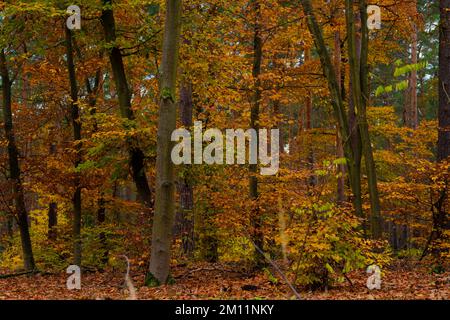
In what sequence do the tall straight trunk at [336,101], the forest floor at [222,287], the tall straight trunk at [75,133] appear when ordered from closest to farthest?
the forest floor at [222,287], the tall straight trunk at [336,101], the tall straight trunk at [75,133]

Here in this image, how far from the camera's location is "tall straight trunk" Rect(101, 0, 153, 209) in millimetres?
11805

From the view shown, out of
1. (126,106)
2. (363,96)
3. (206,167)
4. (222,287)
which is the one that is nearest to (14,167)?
(126,106)

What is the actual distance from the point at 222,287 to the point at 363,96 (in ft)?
20.4

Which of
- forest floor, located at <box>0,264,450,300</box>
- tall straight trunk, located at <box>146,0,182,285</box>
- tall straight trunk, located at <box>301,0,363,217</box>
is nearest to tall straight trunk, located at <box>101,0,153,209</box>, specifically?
forest floor, located at <box>0,264,450,300</box>

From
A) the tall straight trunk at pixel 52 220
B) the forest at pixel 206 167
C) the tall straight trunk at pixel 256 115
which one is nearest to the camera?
the forest at pixel 206 167

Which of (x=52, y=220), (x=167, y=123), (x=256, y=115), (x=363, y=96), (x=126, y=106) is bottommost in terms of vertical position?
(x=52, y=220)

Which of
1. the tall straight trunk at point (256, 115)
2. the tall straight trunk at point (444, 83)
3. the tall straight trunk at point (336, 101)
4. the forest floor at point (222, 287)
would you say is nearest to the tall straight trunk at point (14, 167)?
the forest floor at point (222, 287)

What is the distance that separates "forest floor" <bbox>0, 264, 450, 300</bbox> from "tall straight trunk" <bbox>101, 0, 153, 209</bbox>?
1.97 meters

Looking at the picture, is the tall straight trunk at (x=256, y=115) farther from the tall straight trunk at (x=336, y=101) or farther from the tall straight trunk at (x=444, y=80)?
the tall straight trunk at (x=444, y=80)

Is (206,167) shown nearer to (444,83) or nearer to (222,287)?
(222,287)

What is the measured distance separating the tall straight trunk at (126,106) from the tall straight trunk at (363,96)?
5321mm

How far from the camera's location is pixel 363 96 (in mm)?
12922

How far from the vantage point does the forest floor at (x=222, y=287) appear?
27.6 feet

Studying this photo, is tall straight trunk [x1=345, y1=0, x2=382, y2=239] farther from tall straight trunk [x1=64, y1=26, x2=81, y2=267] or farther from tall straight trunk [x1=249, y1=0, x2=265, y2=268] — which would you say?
tall straight trunk [x1=64, y1=26, x2=81, y2=267]
